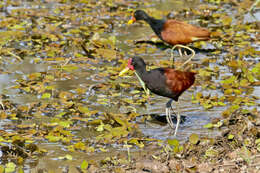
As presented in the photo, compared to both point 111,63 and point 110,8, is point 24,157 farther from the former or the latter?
point 110,8

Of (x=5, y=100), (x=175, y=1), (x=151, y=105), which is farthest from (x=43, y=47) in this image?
(x=175, y=1)

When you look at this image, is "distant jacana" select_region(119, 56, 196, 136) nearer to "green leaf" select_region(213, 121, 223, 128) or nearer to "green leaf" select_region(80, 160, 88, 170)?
"green leaf" select_region(213, 121, 223, 128)

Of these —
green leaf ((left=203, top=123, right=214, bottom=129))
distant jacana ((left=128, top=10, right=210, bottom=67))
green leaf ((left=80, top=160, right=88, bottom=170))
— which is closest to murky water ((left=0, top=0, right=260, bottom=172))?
green leaf ((left=203, top=123, right=214, bottom=129))

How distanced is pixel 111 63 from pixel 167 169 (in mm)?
3757

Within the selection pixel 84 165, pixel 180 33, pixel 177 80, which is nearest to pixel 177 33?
pixel 180 33

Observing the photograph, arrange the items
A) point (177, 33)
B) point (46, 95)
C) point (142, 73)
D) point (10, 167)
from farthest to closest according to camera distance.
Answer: point (177, 33), point (46, 95), point (142, 73), point (10, 167)

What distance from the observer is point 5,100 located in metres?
7.04

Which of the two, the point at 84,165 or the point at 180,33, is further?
the point at 180,33

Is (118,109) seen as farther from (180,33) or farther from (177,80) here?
(180,33)

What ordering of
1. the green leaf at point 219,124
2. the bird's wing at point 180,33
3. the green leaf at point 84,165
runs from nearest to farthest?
1. the green leaf at point 84,165
2. the green leaf at point 219,124
3. the bird's wing at point 180,33

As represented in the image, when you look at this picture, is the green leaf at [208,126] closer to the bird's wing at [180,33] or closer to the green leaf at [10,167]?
the green leaf at [10,167]

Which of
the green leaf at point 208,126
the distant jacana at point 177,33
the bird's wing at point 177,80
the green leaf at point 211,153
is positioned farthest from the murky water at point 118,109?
the green leaf at point 211,153

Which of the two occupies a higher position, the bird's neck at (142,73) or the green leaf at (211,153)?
the bird's neck at (142,73)

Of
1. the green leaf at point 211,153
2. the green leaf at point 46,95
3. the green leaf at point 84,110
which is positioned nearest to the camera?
the green leaf at point 211,153
